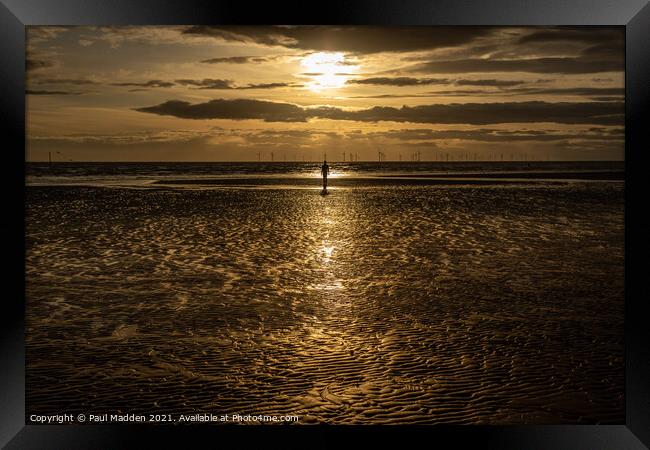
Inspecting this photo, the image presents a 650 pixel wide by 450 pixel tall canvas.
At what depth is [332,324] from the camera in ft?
35.7

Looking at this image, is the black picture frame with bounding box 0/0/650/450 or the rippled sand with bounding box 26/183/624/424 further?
the rippled sand with bounding box 26/183/624/424

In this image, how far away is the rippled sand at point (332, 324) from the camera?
7859 mm

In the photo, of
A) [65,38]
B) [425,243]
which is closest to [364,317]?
[425,243]

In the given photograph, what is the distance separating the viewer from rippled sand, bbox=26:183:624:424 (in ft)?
25.8

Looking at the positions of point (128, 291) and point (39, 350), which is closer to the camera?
point (39, 350)

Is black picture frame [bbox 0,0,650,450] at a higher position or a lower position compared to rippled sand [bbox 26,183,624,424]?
higher

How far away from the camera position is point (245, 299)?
12.6 metres
